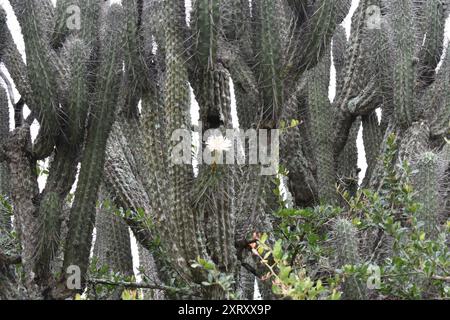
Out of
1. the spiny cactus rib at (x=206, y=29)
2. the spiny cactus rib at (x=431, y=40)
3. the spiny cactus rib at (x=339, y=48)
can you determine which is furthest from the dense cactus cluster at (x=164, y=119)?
the spiny cactus rib at (x=339, y=48)

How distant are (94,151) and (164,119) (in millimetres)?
419

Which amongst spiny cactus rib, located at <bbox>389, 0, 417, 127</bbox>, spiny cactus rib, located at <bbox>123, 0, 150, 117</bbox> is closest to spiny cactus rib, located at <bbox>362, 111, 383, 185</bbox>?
spiny cactus rib, located at <bbox>389, 0, 417, 127</bbox>

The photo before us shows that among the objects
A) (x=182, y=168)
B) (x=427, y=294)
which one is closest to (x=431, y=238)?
(x=427, y=294)

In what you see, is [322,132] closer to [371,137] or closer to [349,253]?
[371,137]

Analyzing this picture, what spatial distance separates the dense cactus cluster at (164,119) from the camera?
4863mm

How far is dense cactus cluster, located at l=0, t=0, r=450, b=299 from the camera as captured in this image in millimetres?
4863

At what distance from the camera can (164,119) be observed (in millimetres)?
5105

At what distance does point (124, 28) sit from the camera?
5.12m

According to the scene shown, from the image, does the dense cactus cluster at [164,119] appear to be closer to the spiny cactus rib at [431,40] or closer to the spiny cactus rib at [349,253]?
the spiny cactus rib at [349,253]

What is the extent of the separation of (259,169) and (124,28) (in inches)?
41.9

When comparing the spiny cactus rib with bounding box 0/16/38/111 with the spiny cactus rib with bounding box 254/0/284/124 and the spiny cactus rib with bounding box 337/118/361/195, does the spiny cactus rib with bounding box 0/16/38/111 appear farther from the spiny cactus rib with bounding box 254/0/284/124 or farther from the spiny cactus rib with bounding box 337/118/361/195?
the spiny cactus rib with bounding box 337/118/361/195

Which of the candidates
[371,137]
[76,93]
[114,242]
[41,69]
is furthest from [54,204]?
[371,137]
